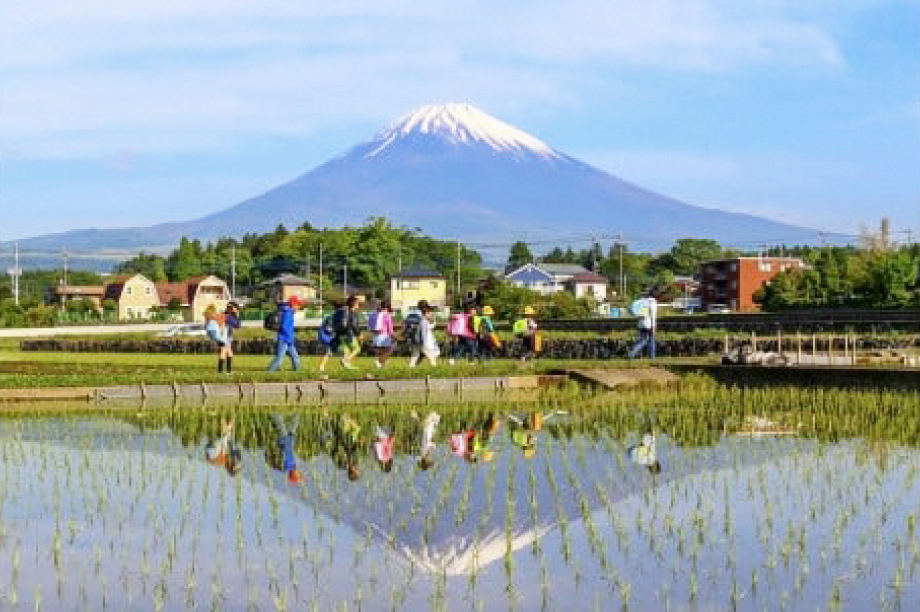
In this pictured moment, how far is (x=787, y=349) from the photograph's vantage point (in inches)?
1071

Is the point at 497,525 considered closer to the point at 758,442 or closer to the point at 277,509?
the point at 277,509

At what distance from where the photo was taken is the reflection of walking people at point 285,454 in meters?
10.4

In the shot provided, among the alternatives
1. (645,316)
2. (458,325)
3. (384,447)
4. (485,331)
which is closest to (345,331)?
(458,325)

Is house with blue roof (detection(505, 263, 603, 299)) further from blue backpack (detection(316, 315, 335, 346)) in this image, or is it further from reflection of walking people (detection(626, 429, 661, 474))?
reflection of walking people (detection(626, 429, 661, 474))

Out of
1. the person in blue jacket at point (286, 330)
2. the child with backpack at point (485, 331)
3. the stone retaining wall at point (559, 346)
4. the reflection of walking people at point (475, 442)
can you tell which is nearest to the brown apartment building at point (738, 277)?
the stone retaining wall at point (559, 346)

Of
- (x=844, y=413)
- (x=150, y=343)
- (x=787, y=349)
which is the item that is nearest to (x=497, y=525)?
(x=844, y=413)

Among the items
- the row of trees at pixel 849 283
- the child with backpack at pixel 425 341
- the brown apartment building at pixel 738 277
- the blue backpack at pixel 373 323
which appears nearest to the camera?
the child with backpack at pixel 425 341

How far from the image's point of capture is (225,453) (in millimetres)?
11703

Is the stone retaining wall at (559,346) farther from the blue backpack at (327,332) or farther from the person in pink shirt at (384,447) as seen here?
the person in pink shirt at (384,447)

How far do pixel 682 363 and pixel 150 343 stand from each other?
20.9 metres

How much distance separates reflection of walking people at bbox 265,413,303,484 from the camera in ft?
34.0

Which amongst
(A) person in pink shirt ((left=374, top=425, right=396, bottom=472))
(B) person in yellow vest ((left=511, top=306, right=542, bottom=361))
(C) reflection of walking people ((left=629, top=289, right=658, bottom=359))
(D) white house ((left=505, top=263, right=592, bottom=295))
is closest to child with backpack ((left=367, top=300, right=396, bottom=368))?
(B) person in yellow vest ((left=511, top=306, right=542, bottom=361))

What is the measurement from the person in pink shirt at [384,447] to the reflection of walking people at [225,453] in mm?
1089

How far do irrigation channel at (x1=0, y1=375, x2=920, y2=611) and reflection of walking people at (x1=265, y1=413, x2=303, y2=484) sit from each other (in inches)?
1.7
